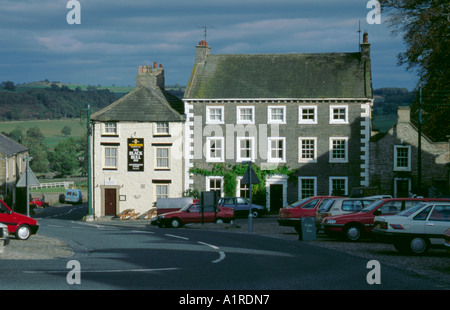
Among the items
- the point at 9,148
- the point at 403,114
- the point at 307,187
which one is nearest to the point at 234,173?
the point at 307,187

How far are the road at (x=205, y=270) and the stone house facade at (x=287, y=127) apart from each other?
93.0 feet

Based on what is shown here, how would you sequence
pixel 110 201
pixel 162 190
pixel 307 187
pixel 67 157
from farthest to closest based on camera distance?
pixel 67 157
pixel 110 201
pixel 162 190
pixel 307 187

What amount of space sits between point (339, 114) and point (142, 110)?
16.2 m

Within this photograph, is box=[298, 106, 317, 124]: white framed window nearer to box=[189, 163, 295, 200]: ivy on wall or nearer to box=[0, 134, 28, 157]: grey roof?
box=[189, 163, 295, 200]: ivy on wall

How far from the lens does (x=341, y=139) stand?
5353 cm

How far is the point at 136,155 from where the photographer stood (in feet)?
182

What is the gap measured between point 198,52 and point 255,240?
32695 millimetres

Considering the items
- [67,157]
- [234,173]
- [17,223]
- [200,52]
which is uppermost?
[200,52]

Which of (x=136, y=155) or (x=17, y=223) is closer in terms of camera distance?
(x=17, y=223)

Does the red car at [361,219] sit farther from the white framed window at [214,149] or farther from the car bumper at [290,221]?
the white framed window at [214,149]

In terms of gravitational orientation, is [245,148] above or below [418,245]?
above

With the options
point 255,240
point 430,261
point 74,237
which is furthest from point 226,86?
point 430,261

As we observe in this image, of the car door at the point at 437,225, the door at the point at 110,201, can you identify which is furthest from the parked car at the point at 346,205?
the door at the point at 110,201

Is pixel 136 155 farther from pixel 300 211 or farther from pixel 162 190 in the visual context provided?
pixel 300 211
